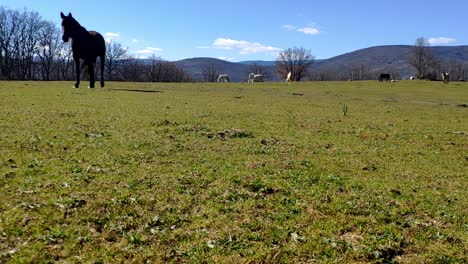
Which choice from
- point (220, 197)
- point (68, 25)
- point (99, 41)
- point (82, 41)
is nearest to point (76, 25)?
point (68, 25)

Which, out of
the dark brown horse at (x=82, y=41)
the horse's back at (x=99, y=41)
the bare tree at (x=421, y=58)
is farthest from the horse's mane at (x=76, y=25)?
the bare tree at (x=421, y=58)

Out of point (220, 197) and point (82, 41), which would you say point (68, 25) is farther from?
point (220, 197)

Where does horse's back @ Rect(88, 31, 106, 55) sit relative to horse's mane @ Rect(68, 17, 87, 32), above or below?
below

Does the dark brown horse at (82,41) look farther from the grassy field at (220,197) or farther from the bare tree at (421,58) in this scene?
the bare tree at (421,58)

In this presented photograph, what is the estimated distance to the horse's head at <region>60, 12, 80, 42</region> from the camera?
30203 millimetres

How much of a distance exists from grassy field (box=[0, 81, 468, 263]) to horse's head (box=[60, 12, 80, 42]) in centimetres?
1768

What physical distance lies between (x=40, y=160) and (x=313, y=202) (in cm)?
566

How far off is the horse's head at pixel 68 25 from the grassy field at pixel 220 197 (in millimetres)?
17675

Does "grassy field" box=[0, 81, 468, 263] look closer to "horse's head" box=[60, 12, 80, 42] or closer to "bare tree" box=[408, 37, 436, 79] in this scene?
"horse's head" box=[60, 12, 80, 42]

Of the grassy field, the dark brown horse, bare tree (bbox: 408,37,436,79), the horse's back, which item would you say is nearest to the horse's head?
the dark brown horse

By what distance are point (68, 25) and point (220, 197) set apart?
88.0 ft

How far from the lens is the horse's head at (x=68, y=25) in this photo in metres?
30.2

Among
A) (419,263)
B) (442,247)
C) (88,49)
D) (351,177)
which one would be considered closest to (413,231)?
(442,247)

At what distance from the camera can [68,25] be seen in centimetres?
3028
